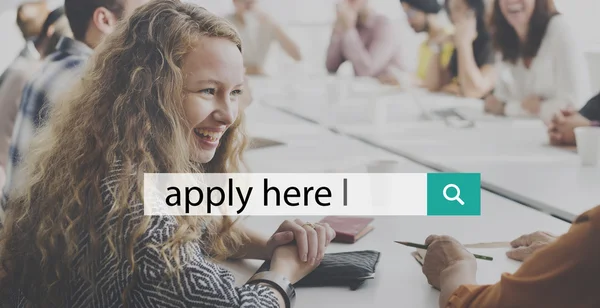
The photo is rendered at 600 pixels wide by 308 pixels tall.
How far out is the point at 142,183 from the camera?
0.88 m

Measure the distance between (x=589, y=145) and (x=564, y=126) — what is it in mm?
258

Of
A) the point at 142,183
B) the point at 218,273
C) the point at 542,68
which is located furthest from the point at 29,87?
the point at 542,68

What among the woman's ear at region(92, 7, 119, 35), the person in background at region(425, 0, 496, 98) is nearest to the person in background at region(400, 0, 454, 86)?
the person in background at region(425, 0, 496, 98)

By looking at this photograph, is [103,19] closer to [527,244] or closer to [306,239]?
[306,239]

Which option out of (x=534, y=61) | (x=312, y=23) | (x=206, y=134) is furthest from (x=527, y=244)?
(x=312, y=23)

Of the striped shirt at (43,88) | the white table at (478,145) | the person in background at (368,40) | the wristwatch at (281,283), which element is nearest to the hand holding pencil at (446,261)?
the wristwatch at (281,283)

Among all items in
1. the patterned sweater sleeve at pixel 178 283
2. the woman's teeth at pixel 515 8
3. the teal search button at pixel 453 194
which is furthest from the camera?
the woman's teeth at pixel 515 8

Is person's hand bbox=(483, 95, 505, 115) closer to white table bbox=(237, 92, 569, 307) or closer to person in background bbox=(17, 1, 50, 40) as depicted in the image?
white table bbox=(237, 92, 569, 307)

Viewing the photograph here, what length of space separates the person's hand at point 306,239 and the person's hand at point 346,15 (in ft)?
10.9

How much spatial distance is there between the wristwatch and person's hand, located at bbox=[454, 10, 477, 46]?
275 cm

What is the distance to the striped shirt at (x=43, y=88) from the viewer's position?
171 centimetres

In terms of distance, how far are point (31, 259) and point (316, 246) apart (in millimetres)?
427

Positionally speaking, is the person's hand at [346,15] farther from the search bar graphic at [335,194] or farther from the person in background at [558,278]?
the person in background at [558,278]

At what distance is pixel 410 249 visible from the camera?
3.96 ft
